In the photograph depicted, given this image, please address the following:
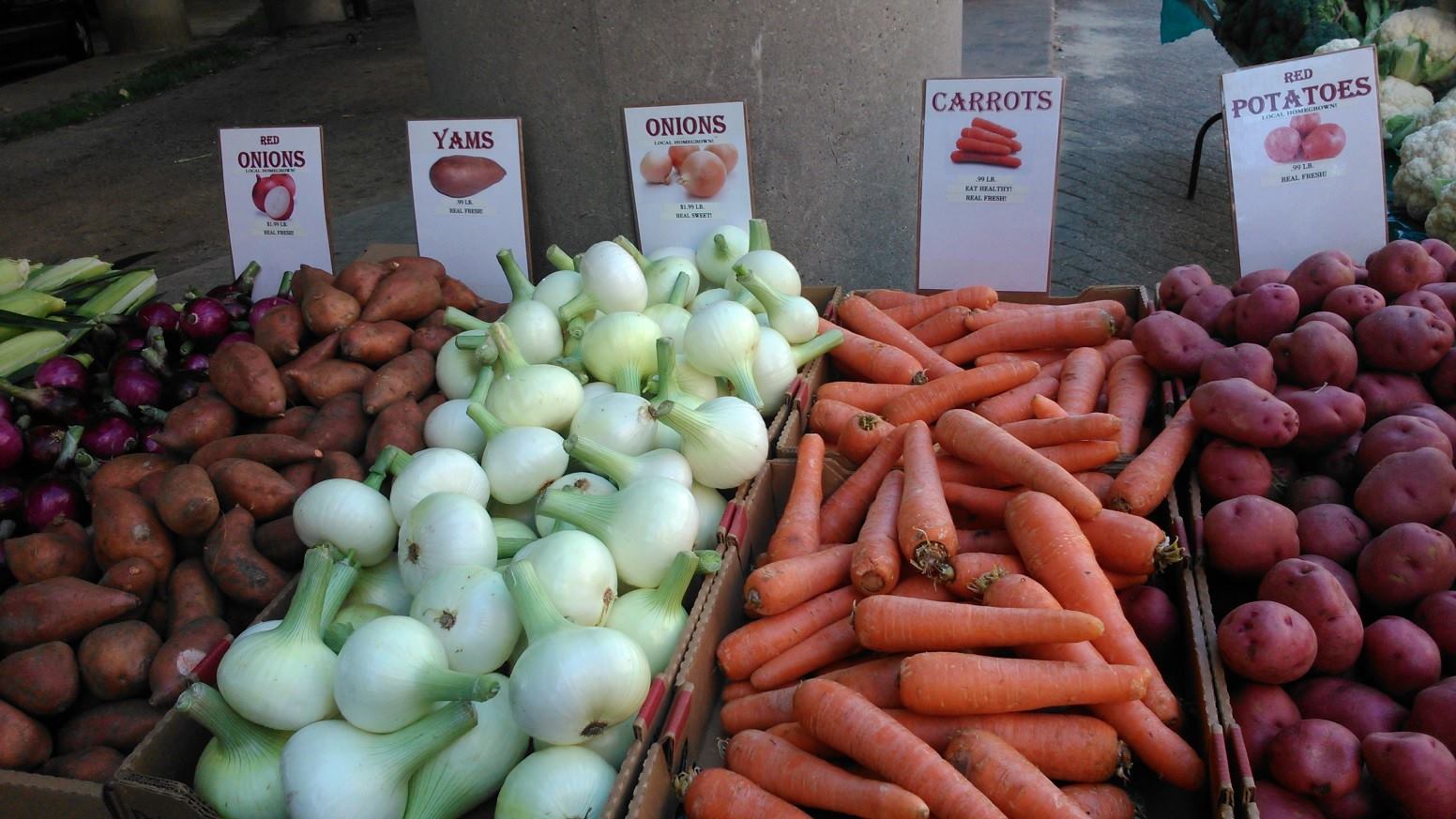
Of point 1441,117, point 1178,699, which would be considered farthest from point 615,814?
point 1441,117

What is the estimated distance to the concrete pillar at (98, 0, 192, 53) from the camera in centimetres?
1138

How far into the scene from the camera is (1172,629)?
170 cm

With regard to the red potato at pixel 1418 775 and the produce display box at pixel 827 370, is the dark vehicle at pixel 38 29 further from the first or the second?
the red potato at pixel 1418 775

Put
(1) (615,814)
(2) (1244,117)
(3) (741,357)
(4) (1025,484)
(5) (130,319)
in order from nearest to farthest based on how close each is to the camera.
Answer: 1. (1) (615,814)
2. (4) (1025,484)
3. (3) (741,357)
4. (2) (1244,117)
5. (5) (130,319)

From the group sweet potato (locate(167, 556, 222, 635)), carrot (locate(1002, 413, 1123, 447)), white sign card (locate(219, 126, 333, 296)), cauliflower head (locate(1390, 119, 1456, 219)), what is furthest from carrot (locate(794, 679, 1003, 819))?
cauliflower head (locate(1390, 119, 1456, 219))

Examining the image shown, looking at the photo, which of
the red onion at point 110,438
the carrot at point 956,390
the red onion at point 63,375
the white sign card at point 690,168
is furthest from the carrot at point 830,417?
the red onion at point 63,375

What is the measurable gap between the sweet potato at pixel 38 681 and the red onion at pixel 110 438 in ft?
2.38

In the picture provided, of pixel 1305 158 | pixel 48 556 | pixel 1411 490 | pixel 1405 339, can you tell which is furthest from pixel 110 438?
pixel 1305 158

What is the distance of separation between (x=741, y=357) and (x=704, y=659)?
30.1 inches

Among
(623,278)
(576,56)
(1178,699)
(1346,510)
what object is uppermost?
(576,56)

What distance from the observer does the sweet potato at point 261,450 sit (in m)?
2.06

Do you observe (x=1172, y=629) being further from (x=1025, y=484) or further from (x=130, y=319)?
(x=130, y=319)

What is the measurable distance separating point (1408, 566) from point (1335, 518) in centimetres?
15

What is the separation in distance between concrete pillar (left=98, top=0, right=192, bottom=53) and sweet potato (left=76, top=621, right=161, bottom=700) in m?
12.6
